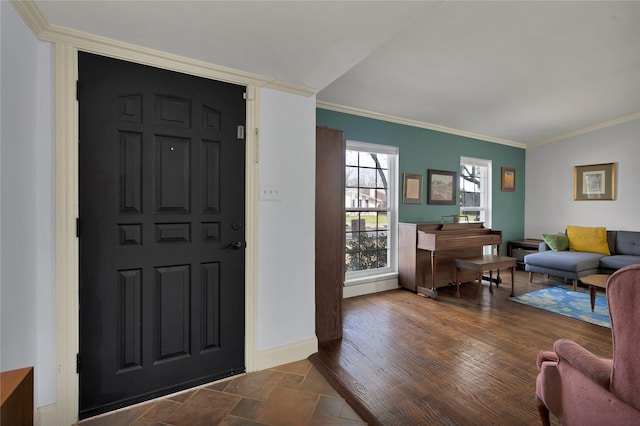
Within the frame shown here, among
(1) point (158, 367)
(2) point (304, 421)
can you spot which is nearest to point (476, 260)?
(2) point (304, 421)

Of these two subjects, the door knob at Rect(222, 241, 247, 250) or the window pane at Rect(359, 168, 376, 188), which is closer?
the door knob at Rect(222, 241, 247, 250)

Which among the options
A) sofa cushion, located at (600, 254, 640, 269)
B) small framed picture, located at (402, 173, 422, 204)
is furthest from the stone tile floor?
sofa cushion, located at (600, 254, 640, 269)

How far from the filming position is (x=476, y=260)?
383cm

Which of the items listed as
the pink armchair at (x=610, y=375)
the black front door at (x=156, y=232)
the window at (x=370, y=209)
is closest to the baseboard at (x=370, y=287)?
the window at (x=370, y=209)

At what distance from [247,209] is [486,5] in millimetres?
2220

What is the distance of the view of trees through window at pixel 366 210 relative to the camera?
385cm

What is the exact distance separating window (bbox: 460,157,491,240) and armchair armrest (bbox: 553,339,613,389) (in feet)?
12.6

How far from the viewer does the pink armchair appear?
35.9 inches

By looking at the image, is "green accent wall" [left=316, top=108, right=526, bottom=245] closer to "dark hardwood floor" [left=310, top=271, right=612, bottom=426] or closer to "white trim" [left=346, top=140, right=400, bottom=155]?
"white trim" [left=346, top=140, right=400, bottom=155]

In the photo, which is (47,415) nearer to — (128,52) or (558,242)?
(128,52)

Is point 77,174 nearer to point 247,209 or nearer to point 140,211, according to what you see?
point 140,211

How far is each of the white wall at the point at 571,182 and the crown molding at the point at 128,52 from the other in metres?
5.51

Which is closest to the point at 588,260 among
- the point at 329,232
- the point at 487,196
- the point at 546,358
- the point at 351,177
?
the point at 487,196

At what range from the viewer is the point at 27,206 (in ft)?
4.69
